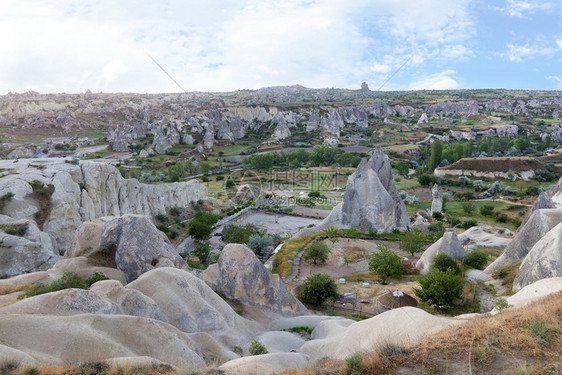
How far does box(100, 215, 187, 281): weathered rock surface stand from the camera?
69.8 feet

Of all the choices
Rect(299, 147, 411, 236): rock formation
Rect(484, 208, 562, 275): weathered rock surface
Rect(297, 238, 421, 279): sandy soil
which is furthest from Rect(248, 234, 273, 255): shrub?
Rect(484, 208, 562, 275): weathered rock surface

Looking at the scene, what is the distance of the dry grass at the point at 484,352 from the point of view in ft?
27.9

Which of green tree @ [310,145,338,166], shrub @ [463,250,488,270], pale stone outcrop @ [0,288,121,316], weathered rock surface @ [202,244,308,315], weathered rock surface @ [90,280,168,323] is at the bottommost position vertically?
shrub @ [463,250,488,270]

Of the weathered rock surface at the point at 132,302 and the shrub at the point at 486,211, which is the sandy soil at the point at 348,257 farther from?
the shrub at the point at 486,211

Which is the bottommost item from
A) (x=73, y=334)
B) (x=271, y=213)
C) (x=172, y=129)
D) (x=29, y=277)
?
(x=271, y=213)

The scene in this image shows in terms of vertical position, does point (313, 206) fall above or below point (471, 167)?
below

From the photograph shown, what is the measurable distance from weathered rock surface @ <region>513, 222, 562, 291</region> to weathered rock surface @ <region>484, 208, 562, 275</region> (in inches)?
170

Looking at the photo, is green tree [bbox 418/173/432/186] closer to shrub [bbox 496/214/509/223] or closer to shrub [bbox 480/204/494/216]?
shrub [bbox 480/204/494/216]

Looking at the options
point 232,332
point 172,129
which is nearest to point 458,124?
point 172,129

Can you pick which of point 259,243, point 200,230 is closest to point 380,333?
point 259,243

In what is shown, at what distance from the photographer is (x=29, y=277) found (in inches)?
718

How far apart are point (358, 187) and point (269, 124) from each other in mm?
122697

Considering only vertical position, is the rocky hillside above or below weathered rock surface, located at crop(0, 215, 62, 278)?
above

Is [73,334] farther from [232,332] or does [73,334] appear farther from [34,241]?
[34,241]
